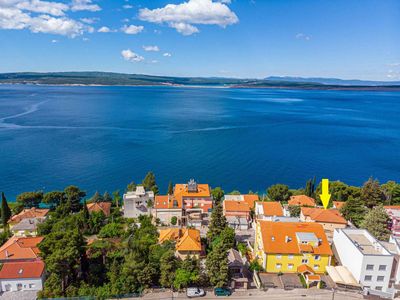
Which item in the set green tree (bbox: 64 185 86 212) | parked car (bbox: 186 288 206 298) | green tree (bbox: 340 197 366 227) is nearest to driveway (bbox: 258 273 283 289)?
parked car (bbox: 186 288 206 298)

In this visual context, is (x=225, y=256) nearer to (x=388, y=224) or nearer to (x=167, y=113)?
(x=388, y=224)

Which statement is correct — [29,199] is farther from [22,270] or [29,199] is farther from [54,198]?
[22,270]

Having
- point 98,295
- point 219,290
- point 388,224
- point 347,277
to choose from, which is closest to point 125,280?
point 98,295

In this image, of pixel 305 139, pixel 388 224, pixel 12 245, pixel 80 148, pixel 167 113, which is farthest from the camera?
pixel 167 113

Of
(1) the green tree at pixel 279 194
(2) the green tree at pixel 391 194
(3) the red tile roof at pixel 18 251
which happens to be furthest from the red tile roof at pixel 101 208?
(2) the green tree at pixel 391 194

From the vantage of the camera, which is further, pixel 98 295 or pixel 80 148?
pixel 80 148

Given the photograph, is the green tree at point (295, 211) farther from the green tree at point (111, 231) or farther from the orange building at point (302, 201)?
the green tree at point (111, 231)
